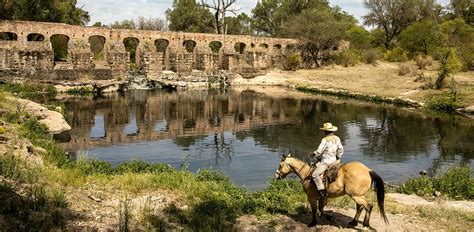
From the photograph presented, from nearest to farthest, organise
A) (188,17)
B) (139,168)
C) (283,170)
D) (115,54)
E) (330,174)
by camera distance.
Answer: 1. (330,174)
2. (283,170)
3. (139,168)
4. (115,54)
5. (188,17)

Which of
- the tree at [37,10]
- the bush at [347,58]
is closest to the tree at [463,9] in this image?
the bush at [347,58]

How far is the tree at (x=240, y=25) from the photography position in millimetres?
69625

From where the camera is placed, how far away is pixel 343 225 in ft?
27.7

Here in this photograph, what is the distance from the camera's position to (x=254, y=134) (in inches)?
804

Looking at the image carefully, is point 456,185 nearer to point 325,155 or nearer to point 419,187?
point 419,187

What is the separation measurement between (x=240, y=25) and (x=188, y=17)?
40.9 feet

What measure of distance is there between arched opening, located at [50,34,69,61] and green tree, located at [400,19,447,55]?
116ft

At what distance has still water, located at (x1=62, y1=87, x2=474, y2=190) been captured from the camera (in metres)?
15.3

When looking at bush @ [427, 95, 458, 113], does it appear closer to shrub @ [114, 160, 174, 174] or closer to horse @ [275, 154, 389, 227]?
shrub @ [114, 160, 174, 174]

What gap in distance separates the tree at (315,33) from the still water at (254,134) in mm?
17902

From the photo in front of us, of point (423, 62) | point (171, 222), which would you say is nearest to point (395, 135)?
point (171, 222)

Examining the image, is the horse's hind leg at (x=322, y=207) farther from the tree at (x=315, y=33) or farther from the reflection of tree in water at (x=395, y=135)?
the tree at (x=315, y=33)

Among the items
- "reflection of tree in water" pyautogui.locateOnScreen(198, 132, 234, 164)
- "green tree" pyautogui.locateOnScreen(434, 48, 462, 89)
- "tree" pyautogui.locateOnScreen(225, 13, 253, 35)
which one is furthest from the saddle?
"tree" pyautogui.locateOnScreen(225, 13, 253, 35)

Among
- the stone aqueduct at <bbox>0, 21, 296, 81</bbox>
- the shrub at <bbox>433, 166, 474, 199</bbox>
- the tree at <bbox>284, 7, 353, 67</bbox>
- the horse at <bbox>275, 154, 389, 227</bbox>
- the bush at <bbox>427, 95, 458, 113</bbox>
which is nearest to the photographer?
the horse at <bbox>275, 154, 389, 227</bbox>
